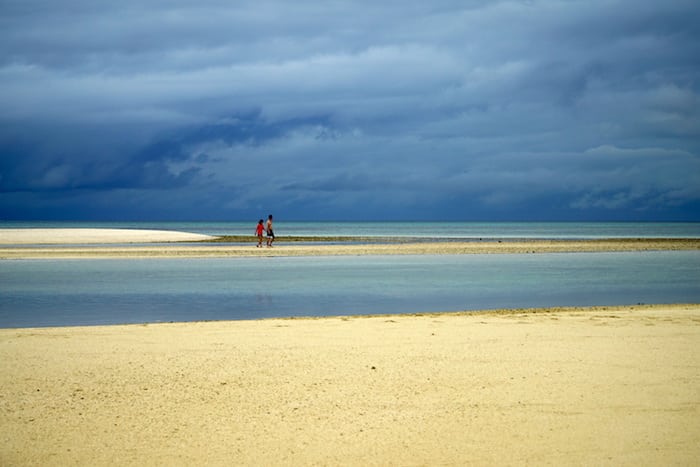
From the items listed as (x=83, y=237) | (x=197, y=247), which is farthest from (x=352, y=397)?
(x=83, y=237)

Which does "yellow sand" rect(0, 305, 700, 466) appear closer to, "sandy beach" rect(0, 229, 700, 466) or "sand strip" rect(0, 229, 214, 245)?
"sandy beach" rect(0, 229, 700, 466)

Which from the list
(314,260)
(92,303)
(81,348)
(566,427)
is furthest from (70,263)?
(566,427)

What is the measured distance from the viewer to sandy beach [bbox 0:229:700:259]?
1823 inches

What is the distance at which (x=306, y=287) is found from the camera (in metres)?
24.8

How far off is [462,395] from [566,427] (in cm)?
150

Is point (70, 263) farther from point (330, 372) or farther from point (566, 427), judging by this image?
point (566, 427)

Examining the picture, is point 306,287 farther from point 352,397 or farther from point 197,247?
point 197,247

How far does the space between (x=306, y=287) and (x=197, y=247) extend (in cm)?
3093

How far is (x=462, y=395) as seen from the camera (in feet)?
29.1

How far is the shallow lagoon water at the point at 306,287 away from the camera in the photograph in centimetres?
1859

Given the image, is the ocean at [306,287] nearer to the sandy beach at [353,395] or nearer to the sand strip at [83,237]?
the sandy beach at [353,395]

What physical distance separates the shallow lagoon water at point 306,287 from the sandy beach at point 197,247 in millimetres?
7121

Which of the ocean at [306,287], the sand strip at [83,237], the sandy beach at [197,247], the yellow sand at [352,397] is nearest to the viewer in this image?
the yellow sand at [352,397]


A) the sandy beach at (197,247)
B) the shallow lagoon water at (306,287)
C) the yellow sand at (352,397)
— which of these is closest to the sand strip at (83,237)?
the sandy beach at (197,247)
